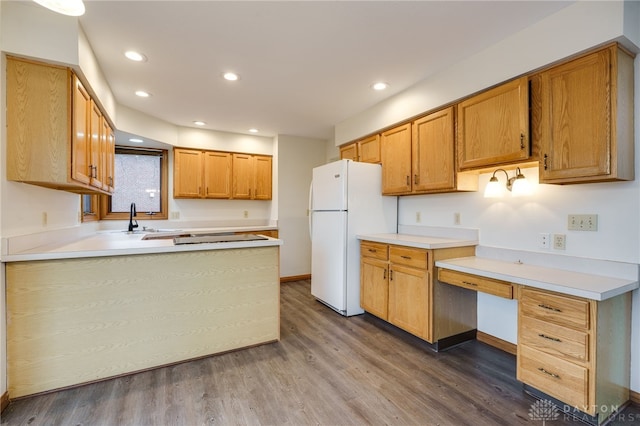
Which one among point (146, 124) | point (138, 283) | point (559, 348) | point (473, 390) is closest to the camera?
point (559, 348)

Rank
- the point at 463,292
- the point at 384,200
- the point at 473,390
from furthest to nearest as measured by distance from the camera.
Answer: the point at 384,200, the point at 463,292, the point at 473,390

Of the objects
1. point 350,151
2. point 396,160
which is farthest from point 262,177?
point 396,160

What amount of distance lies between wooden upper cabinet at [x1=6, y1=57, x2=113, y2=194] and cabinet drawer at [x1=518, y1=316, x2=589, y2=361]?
10.2 feet

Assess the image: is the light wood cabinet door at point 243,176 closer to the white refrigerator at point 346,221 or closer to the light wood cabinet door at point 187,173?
the light wood cabinet door at point 187,173

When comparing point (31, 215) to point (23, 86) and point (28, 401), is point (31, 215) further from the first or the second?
point (28, 401)

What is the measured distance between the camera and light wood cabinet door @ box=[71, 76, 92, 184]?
6.52ft

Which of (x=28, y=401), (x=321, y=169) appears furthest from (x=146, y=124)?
(x=28, y=401)

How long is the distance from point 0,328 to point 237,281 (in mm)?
1389

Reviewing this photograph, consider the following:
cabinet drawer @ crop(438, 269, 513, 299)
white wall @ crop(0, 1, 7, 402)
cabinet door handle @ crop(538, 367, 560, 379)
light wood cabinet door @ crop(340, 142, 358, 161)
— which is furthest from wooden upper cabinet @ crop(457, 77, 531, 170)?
white wall @ crop(0, 1, 7, 402)

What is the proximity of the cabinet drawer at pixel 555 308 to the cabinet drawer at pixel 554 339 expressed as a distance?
38 mm

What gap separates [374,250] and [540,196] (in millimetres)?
1493

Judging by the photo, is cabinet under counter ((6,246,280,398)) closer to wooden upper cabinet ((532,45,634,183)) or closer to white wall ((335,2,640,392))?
white wall ((335,2,640,392))

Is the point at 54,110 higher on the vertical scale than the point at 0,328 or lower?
higher

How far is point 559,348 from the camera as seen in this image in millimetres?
1672
